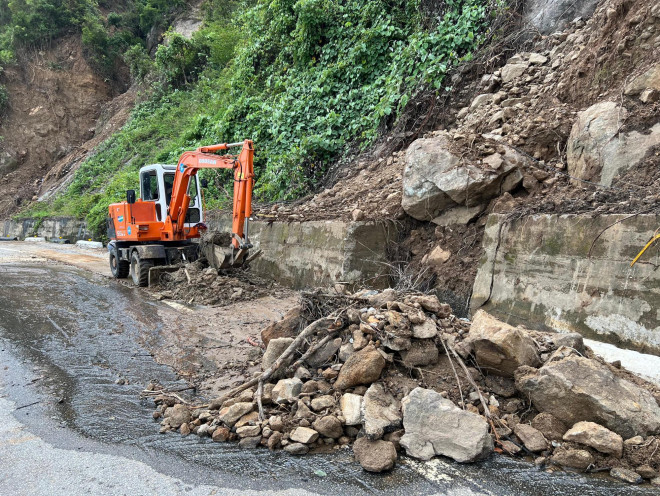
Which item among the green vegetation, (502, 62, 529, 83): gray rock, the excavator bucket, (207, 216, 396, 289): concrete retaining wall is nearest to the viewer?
(207, 216, 396, 289): concrete retaining wall

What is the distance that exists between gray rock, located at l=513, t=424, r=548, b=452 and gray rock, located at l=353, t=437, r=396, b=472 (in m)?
1.02

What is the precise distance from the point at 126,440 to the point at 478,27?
11.0 m

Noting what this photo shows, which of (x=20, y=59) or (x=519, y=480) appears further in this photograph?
(x=20, y=59)

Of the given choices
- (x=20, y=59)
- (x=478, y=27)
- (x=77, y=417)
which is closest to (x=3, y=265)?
(x=77, y=417)

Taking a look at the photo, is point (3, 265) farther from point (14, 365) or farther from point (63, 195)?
point (63, 195)

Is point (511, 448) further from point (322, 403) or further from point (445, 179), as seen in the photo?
point (445, 179)

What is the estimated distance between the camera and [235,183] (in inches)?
352

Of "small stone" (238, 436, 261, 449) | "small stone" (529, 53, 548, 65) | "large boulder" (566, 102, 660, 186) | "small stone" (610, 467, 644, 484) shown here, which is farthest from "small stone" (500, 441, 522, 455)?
"small stone" (529, 53, 548, 65)

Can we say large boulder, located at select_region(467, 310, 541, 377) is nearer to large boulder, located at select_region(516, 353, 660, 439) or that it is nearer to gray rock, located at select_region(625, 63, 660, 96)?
large boulder, located at select_region(516, 353, 660, 439)

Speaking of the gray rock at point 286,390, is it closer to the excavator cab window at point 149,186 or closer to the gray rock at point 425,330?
the gray rock at point 425,330

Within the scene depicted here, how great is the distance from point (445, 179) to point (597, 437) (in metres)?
4.65

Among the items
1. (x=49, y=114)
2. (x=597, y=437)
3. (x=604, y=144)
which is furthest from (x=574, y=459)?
(x=49, y=114)

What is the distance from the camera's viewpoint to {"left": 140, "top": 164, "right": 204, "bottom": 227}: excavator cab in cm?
1105

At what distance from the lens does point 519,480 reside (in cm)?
310
